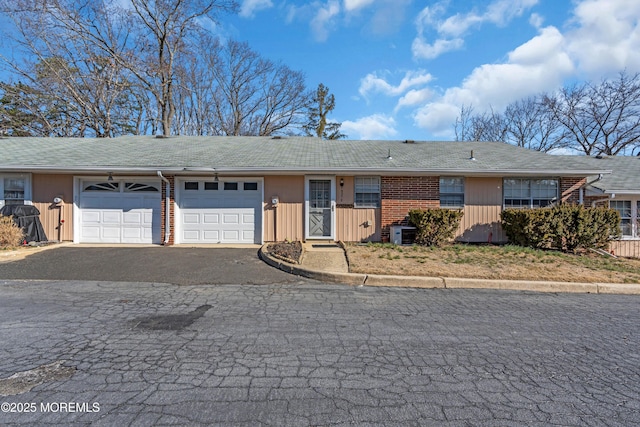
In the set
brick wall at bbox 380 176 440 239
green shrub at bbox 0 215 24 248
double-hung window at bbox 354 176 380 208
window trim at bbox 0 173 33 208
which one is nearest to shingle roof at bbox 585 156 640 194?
brick wall at bbox 380 176 440 239

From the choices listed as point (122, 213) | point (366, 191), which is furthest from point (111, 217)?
point (366, 191)

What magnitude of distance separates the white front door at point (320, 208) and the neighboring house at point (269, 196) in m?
0.04

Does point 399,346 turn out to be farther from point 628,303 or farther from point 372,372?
point 628,303

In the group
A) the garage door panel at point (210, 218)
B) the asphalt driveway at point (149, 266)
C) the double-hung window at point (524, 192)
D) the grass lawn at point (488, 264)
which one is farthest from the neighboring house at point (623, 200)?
the garage door panel at point (210, 218)

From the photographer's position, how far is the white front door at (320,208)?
10898 millimetres

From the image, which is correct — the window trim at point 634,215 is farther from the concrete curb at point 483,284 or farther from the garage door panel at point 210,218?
the garage door panel at point 210,218

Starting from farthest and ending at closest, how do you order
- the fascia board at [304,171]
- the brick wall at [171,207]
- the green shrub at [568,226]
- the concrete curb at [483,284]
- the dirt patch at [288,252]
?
1. the brick wall at [171,207]
2. the fascia board at [304,171]
3. the green shrub at [568,226]
4. the dirt patch at [288,252]
5. the concrete curb at [483,284]

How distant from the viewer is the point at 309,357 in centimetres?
320

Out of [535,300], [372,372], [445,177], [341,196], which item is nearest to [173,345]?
[372,372]

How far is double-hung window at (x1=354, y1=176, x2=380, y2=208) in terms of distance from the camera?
35.9ft

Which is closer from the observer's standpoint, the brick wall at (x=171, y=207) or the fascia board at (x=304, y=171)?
the fascia board at (x=304, y=171)

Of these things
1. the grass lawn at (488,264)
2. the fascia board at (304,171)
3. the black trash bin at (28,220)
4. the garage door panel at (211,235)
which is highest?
the fascia board at (304,171)

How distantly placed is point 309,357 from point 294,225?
780cm

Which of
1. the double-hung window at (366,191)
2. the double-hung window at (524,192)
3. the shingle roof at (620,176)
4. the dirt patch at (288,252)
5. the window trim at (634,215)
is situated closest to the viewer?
the dirt patch at (288,252)
